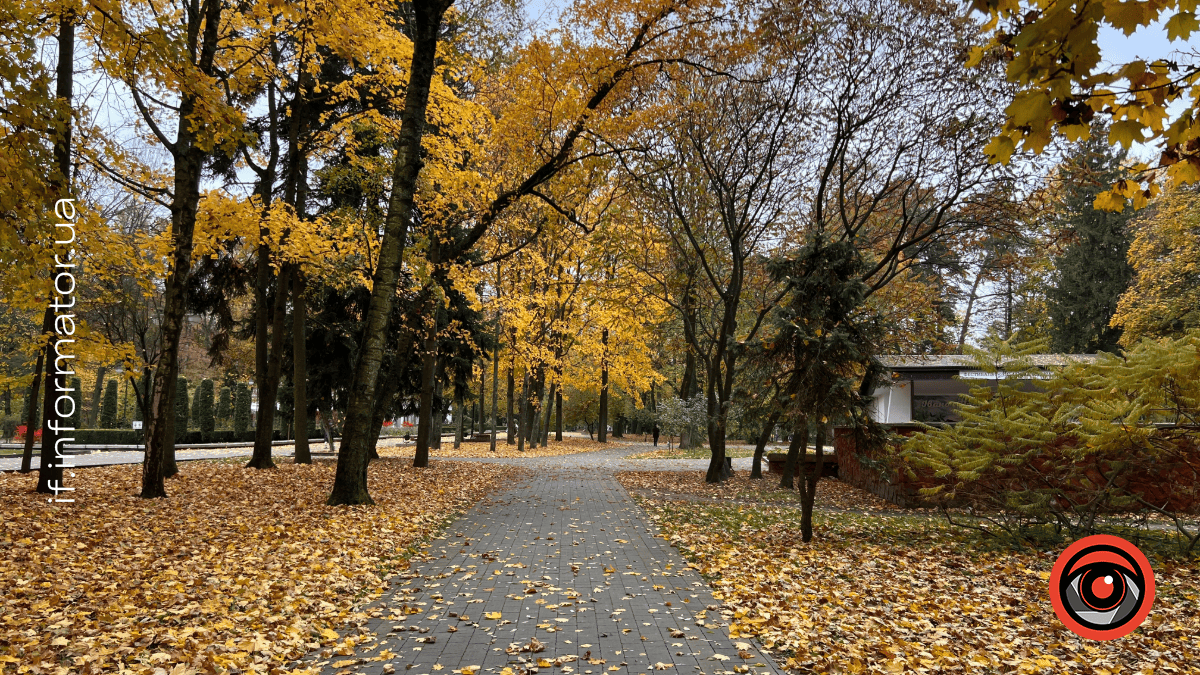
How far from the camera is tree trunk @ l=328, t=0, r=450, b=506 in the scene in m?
9.80

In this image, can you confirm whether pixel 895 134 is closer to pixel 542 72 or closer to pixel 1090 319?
pixel 542 72

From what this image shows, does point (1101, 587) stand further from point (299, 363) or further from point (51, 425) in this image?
point (299, 363)

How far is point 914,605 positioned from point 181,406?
Result: 31503 millimetres

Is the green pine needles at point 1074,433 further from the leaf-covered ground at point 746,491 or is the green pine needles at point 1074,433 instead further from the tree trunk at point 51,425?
the tree trunk at point 51,425

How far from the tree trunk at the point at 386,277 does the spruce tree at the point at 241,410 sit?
2781 cm

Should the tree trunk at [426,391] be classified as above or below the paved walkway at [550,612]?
above

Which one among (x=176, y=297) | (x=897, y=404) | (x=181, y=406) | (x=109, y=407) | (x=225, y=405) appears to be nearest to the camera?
(x=176, y=297)

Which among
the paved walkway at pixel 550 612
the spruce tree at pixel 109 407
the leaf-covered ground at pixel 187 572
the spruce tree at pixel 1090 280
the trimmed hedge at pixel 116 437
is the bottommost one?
the trimmed hedge at pixel 116 437

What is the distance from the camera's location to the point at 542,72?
11.1m

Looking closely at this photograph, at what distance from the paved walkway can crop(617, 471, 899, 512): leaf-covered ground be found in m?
5.04

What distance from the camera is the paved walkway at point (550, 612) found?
423 cm

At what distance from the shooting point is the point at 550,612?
5320mm

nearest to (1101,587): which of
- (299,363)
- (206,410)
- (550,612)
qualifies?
(550,612)

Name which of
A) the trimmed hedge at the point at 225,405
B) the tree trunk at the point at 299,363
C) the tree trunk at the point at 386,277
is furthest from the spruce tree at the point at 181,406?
the tree trunk at the point at 386,277
